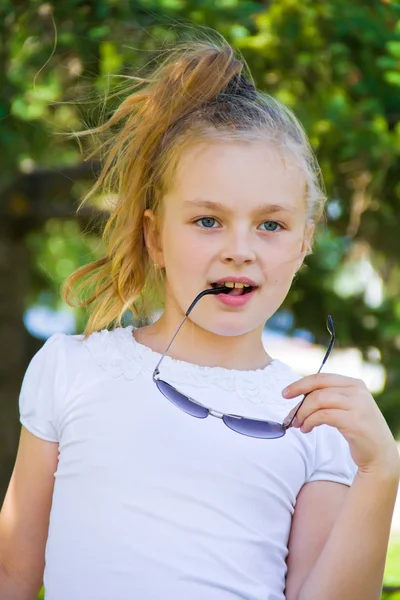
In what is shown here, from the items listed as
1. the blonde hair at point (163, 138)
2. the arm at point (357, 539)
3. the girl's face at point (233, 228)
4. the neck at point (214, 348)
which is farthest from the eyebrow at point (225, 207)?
the arm at point (357, 539)

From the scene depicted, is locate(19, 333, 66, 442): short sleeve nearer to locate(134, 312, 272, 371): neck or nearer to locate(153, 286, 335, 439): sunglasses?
locate(134, 312, 272, 371): neck

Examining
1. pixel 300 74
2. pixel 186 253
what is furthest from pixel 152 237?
pixel 300 74

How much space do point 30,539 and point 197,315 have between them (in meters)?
0.64

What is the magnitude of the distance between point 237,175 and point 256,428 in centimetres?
55

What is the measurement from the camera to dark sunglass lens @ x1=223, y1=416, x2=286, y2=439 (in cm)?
181

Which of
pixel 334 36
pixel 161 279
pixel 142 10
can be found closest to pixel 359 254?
pixel 334 36

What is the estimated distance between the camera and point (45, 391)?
82.2 inches

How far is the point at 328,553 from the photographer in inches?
72.3

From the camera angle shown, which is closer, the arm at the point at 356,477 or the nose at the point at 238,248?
the arm at the point at 356,477

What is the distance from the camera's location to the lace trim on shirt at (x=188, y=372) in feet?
6.73

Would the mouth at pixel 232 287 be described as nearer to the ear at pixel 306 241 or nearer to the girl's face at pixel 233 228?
the girl's face at pixel 233 228

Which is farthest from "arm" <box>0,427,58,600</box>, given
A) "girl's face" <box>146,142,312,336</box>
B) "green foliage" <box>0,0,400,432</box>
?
"green foliage" <box>0,0,400,432</box>

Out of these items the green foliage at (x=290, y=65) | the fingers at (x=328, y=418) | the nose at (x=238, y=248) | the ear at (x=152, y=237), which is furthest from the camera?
the green foliage at (x=290, y=65)

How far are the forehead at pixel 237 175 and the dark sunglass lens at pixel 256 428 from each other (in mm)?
470
